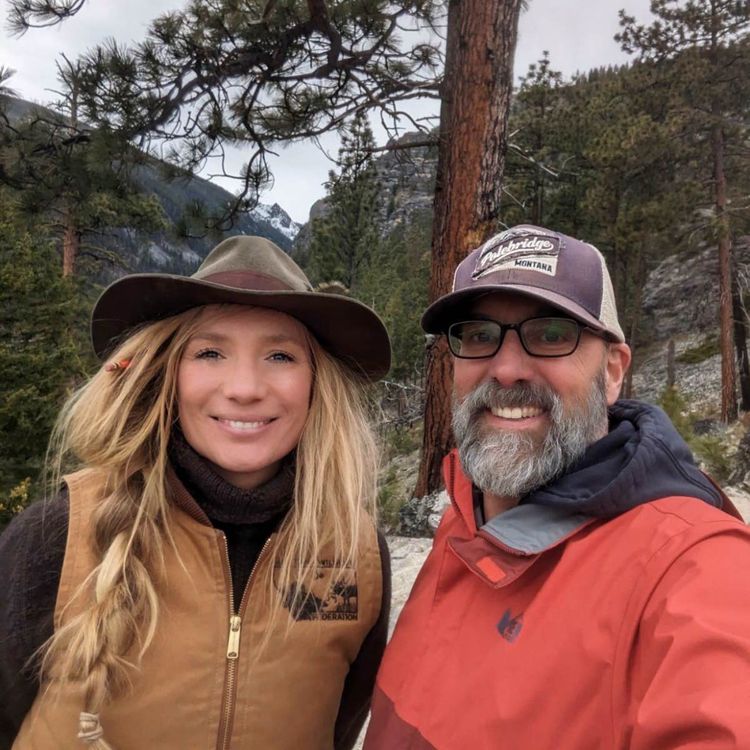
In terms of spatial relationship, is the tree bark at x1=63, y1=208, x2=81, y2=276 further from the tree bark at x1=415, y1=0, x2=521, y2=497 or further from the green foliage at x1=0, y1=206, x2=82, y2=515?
the tree bark at x1=415, y1=0, x2=521, y2=497

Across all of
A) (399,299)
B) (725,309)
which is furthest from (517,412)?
(399,299)

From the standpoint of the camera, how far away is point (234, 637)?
1.44m

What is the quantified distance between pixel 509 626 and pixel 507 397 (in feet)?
1.92

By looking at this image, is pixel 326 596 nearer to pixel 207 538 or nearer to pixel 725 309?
pixel 207 538

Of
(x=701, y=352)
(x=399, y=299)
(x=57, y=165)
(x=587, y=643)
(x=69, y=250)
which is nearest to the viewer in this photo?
(x=587, y=643)

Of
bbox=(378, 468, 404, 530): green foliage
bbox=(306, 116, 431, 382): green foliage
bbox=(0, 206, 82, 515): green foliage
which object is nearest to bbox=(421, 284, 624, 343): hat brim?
bbox=(378, 468, 404, 530): green foliage

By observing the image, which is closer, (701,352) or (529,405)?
(529,405)

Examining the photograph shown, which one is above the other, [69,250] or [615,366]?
[69,250]

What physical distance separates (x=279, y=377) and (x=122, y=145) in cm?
375

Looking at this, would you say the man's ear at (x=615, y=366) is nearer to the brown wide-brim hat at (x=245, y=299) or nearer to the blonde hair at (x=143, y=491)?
the brown wide-brim hat at (x=245, y=299)

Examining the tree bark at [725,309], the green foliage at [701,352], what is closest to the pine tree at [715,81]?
the tree bark at [725,309]

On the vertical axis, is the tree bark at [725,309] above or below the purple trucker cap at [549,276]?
above

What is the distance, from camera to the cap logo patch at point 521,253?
1.48 meters

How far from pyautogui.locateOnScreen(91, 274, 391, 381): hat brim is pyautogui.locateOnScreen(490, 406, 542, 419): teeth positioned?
45 centimetres
